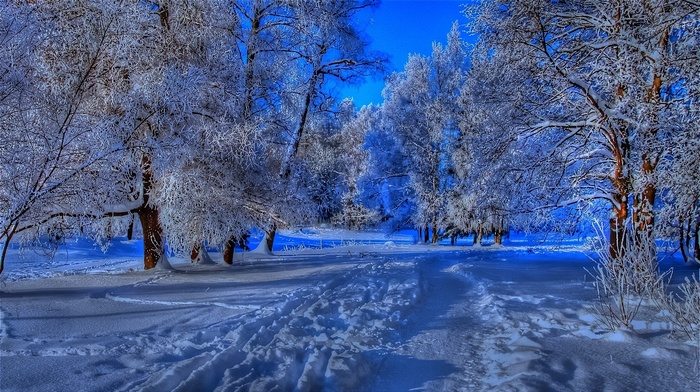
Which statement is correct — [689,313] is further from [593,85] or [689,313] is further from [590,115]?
[593,85]

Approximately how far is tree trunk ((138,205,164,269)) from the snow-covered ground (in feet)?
6.76

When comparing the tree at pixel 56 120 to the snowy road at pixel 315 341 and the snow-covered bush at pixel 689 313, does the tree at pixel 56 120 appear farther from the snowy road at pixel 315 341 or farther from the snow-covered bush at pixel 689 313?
the snow-covered bush at pixel 689 313

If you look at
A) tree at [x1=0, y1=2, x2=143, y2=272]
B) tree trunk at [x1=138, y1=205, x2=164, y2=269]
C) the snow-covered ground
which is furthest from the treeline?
tree trunk at [x1=138, y1=205, x2=164, y2=269]

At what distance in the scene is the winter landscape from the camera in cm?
385

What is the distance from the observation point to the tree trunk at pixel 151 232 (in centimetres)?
968

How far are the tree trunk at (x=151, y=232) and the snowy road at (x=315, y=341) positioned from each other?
7.15 feet

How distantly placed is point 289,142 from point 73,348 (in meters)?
8.99

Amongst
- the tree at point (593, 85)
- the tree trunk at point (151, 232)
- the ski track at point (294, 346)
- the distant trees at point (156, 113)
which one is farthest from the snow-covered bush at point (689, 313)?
the tree trunk at point (151, 232)

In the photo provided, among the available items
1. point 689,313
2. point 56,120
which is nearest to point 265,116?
point 56,120

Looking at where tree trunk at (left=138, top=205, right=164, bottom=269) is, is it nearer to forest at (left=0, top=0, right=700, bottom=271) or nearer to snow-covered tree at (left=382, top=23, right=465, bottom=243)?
forest at (left=0, top=0, right=700, bottom=271)

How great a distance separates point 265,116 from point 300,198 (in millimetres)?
2288

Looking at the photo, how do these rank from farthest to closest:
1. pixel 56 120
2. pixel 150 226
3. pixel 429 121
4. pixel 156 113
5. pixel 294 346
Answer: pixel 429 121 < pixel 150 226 < pixel 156 113 < pixel 56 120 < pixel 294 346

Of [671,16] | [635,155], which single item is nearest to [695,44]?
[671,16]

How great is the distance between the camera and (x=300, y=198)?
11.5 meters
